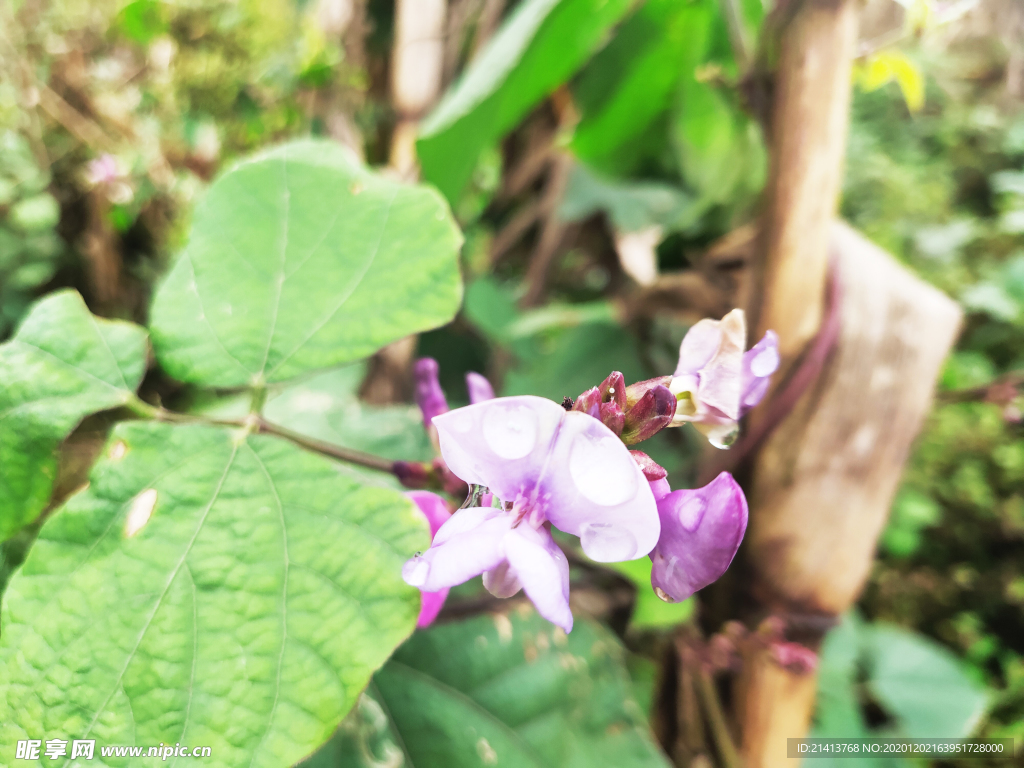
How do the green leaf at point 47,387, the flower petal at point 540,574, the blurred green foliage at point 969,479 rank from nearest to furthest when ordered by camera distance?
1. the flower petal at point 540,574
2. the green leaf at point 47,387
3. the blurred green foliage at point 969,479

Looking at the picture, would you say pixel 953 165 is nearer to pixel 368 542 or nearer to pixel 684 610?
pixel 684 610

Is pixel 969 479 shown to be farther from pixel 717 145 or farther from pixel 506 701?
pixel 506 701

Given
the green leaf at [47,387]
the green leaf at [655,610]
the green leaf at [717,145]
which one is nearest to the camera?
the green leaf at [47,387]

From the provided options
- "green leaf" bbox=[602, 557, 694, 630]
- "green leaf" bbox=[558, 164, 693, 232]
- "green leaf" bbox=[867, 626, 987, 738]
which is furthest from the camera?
"green leaf" bbox=[867, 626, 987, 738]

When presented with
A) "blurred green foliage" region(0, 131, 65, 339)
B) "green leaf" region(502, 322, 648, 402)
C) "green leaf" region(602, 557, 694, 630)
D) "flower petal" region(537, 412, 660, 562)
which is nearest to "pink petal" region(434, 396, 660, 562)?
"flower petal" region(537, 412, 660, 562)

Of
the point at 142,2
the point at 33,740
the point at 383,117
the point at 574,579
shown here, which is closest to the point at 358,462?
the point at 33,740

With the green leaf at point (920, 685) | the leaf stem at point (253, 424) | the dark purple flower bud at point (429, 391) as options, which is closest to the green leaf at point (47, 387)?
the leaf stem at point (253, 424)

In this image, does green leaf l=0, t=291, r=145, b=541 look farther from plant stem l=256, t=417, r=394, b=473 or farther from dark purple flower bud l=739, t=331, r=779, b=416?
dark purple flower bud l=739, t=331, r=779, b=416

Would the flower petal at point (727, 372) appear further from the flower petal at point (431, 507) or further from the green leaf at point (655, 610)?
the green leaf at point (655, 610)
